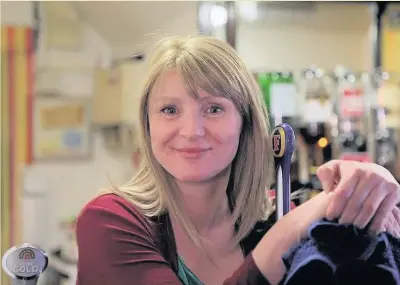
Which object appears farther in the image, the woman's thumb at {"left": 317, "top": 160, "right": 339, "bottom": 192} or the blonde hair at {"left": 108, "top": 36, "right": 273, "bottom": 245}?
the blonde hair at {"left": 108, "top": 36, "right": 273, "bottom": 245}

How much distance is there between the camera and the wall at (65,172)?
2.46m

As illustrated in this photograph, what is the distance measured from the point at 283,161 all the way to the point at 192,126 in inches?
4.7

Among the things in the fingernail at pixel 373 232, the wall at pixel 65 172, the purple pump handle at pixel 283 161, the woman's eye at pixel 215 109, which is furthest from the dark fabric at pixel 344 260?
the wall at pixel 65 172

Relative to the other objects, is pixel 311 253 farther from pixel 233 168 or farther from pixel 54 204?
pixel 54 204

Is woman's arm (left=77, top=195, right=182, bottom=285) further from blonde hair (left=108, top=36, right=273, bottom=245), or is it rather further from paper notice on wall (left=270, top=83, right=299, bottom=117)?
paper notice on wall (left=270, top=83, right=299, bottom=117)

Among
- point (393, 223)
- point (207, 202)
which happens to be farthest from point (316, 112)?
point (393, 223)

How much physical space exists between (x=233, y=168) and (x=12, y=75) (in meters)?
1.87

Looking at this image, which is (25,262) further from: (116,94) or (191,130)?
(116,94)

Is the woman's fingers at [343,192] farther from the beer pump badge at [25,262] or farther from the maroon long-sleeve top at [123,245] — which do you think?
the beer pump badge at [25,262]

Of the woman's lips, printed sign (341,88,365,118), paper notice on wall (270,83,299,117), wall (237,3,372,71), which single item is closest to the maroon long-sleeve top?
the woman's lips

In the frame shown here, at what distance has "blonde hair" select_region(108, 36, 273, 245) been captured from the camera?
72 cm

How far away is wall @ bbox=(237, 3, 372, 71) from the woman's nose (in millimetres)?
1406

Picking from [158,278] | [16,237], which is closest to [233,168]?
[158,278]

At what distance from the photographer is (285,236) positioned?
24.4 inches
